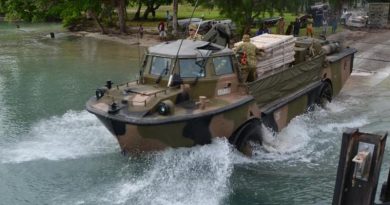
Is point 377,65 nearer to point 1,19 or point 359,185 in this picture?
point 359,185

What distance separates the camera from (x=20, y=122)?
1362 centimetres

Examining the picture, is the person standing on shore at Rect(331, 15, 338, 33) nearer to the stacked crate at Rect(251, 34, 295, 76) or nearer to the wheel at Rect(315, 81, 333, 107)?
the wheel at Rect(315, 81, 333, 107)

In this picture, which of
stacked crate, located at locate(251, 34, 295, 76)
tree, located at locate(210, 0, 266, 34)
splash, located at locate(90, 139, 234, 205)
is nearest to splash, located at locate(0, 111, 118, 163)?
splash, located at locate(90, 139, 234, 205)

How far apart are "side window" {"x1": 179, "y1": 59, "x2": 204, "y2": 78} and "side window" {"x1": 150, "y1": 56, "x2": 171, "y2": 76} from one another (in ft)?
0.88

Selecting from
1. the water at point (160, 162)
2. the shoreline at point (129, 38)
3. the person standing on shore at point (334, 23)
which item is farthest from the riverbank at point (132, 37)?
the water at point (160, 162)

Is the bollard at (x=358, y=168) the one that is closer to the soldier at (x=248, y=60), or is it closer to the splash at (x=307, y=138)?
the splash at (x=307, y=138)

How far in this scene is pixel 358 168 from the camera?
6.55m

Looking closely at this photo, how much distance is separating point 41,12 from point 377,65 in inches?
965

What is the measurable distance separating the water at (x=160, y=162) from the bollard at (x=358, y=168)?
220cm

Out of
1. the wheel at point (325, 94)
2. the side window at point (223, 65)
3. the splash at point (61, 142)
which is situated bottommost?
the splash at point (61, 142)

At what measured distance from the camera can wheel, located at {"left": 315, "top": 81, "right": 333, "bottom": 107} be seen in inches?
532

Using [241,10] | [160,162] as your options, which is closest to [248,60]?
[160,162]

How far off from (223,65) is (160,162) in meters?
2.15

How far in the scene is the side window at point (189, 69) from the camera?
9766mm
